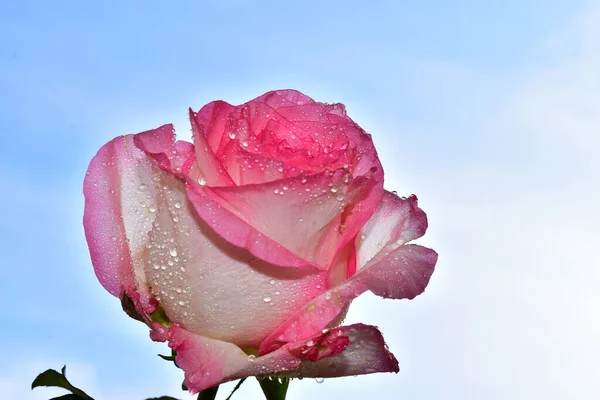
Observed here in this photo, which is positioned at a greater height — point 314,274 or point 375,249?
point 375,249

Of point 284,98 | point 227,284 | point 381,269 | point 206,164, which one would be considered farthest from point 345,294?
point 284,98

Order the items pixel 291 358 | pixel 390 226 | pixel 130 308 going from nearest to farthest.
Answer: pixel 291 358
pixel 130 308
pixel 390 226

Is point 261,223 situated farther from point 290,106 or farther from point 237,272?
point 290,106

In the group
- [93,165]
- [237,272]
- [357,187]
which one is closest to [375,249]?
[357,187]

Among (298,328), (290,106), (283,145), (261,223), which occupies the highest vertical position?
(290,106)

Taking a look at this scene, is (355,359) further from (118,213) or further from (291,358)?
(118,213)
